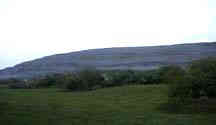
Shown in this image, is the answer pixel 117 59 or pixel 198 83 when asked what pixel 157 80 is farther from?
pixel 198 83

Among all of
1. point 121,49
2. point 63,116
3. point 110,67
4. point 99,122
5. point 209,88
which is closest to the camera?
point 99,122

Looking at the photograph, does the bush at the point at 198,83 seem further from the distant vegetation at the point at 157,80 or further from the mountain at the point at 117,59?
the mountain at the point at 117,59

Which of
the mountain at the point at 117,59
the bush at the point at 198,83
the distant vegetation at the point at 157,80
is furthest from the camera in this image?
the mountain at the point at 117,59

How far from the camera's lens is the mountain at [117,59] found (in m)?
48.6

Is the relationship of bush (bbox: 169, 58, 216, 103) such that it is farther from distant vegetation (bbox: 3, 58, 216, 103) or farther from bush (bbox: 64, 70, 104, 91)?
bush (bbox: 64, 70, 104, 91)

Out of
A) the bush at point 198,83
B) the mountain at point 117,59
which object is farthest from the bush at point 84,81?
the bush at point 198,83

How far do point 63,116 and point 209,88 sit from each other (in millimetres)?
8629

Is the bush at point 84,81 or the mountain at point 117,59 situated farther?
the mountain at point 117,59

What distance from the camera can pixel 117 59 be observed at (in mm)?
53188

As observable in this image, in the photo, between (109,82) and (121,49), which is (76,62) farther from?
(109,82)

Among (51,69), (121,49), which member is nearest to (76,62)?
(51,69)

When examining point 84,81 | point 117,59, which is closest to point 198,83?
point 84,81

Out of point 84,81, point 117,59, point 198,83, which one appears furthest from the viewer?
point 117,59

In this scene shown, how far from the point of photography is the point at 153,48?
5553 cm
